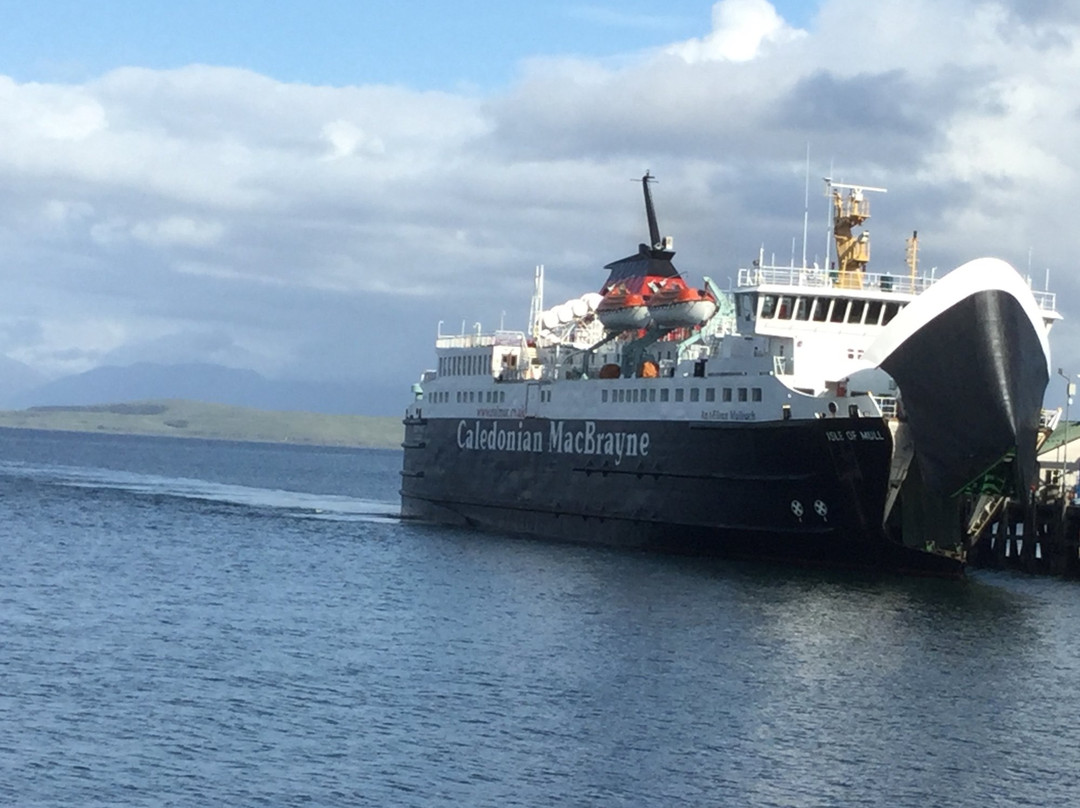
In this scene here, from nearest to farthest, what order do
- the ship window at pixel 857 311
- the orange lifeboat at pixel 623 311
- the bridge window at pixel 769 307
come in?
the bridge window at pixel 769 307 < the ship window at pixel 857 311 < the orange lifeboat at pixel 623 311

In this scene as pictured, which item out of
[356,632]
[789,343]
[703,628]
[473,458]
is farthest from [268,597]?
[473,458]

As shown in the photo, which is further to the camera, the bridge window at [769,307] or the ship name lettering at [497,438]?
the ship name lettering at [497,438]

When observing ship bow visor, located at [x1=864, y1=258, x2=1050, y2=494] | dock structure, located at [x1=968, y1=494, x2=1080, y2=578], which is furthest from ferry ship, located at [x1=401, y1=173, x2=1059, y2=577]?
dock structure, located at [x1=968, y1=494, x2=1080, y2=578]

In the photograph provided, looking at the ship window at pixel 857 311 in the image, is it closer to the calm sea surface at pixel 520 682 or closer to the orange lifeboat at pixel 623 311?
the calm sea surface at pixel 520 682

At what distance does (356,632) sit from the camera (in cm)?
3419

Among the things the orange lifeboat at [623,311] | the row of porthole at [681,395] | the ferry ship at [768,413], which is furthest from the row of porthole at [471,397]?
the row of porthole at [681,395]

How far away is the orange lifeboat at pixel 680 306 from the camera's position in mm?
48531

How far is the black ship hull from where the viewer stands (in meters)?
40.9

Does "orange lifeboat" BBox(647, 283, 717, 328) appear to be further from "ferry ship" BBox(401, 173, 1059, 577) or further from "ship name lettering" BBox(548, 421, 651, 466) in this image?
"ship name lettering" BBox(548, 421, 651, 466)

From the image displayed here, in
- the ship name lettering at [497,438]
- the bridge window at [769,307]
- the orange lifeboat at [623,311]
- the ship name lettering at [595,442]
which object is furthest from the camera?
the ship name lettering at [497,438]

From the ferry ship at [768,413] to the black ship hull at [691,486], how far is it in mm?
61

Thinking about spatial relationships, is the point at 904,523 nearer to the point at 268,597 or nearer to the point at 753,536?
the point at 753,536

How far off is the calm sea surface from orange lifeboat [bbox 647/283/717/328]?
23.7 ft

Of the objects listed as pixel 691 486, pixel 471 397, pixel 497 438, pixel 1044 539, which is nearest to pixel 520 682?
pixel 691 486
